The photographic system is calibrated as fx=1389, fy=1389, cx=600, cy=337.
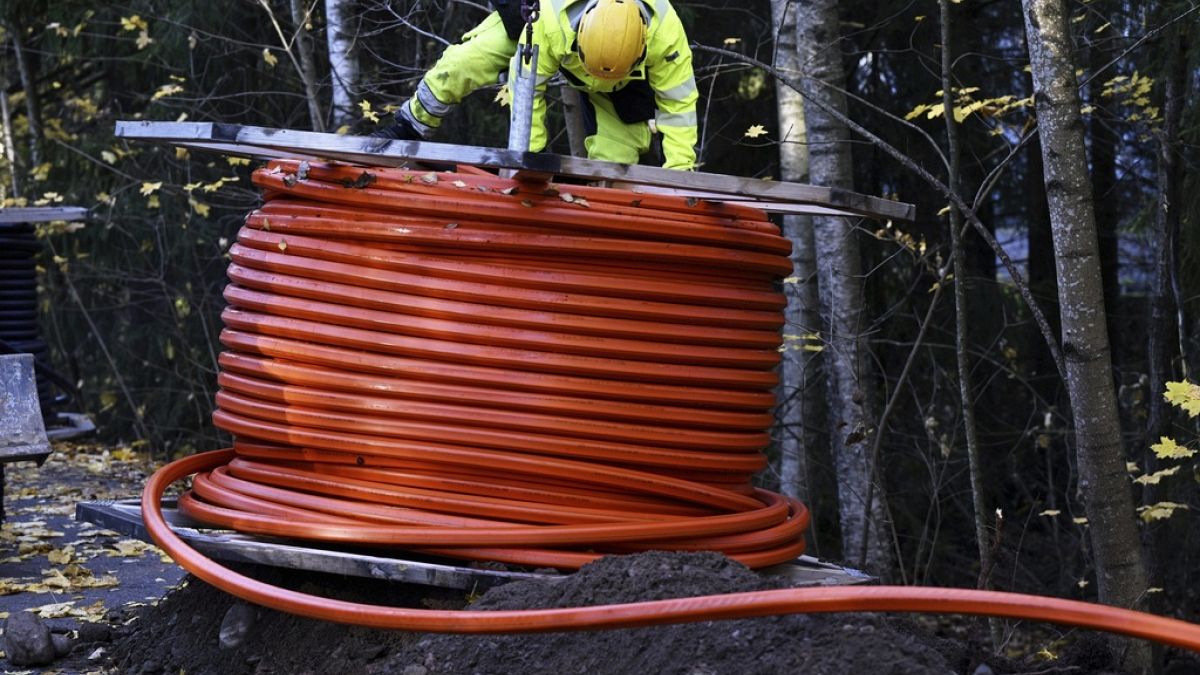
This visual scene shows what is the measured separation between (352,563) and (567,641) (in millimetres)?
879

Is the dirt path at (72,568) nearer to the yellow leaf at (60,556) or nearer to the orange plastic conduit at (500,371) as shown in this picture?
the yellow leaf at (60,556)

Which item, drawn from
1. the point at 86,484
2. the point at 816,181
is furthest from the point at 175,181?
the point at 816,181

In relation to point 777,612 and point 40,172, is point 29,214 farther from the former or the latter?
point 777,612

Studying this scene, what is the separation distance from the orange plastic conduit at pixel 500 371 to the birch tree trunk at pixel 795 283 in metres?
3.56

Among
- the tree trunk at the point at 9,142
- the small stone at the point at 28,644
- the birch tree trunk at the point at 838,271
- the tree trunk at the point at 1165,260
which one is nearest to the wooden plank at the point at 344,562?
the small stone at the point at 28,644

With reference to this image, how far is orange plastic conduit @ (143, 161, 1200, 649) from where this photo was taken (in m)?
4.59

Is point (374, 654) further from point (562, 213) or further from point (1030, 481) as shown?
point (1030, 481)

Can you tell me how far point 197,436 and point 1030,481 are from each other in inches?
298

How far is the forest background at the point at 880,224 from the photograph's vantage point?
23.7 ft

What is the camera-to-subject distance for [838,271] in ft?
27.6

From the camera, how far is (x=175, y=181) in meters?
12.8

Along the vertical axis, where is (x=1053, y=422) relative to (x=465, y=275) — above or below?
below

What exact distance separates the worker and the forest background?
0.74 meters

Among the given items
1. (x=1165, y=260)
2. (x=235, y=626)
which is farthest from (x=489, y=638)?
(x=1165, y=260)
